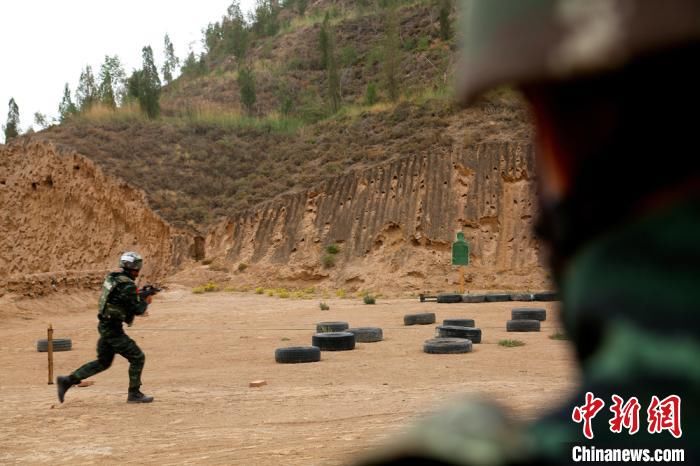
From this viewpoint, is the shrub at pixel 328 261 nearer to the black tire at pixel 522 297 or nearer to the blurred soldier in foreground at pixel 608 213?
the black tire at pixel 522 297

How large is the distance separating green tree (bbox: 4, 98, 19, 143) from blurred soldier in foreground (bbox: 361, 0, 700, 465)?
61.1 metres

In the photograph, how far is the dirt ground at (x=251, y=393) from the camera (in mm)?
8492

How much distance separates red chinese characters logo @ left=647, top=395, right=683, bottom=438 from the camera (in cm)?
85

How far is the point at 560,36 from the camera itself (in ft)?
2.79

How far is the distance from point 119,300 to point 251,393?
221 centimetres

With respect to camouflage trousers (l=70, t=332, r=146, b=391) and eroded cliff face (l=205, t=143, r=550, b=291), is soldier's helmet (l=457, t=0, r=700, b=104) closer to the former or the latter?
camouflage trousers (l=70, t=332, r=146, b=391)

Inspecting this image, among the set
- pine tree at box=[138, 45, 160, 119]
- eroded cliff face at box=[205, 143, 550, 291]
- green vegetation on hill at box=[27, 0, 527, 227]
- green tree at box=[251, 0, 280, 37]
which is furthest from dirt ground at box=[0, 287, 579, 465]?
green tree at box=[251, 0, 280, 37]

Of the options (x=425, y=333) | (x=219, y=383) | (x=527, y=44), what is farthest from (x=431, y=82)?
(x=527, y=44)

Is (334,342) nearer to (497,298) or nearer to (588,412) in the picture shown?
(497,298)

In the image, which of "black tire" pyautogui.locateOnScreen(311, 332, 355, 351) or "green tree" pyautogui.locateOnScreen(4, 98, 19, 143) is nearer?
"black tire" pyautogui.locateOnScreen(311, 332, 355, 351)

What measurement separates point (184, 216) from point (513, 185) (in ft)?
55.7

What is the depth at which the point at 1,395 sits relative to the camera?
13.2 m

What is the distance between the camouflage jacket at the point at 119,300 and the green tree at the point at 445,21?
180 feet

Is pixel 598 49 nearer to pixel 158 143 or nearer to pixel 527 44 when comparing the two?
pixel 527 44
